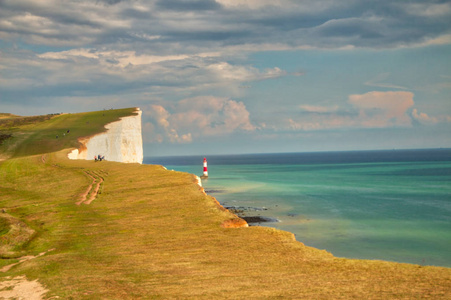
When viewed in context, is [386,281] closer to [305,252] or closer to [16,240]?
[305,252]

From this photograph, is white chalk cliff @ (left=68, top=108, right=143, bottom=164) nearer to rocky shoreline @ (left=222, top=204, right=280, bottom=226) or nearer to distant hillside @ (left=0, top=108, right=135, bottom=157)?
distant hillside @ (left=0, top=108, right=135, bottom=157)

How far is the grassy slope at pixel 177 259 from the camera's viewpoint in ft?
37.7

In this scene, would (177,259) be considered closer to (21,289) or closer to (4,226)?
(21,289)

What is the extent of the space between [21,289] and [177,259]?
491 cm

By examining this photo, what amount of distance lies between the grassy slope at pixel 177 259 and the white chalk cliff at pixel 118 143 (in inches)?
1938

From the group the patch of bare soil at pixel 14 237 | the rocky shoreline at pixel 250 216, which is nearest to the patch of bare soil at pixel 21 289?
the patch of bare soil at pixel 14 237

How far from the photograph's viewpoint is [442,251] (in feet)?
98.6

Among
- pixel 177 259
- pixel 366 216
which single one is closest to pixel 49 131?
pixel 366 216

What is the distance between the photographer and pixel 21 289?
12.7 m

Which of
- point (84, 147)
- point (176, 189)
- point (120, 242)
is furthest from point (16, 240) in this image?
point (84, 147)

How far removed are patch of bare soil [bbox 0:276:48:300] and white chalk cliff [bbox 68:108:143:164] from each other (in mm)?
59330

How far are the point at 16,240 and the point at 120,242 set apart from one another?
4921 millimetres

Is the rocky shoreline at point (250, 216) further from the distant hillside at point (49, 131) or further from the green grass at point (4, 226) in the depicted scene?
the distant hillside at point (49, 131)

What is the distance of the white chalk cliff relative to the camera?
78.8 meters
